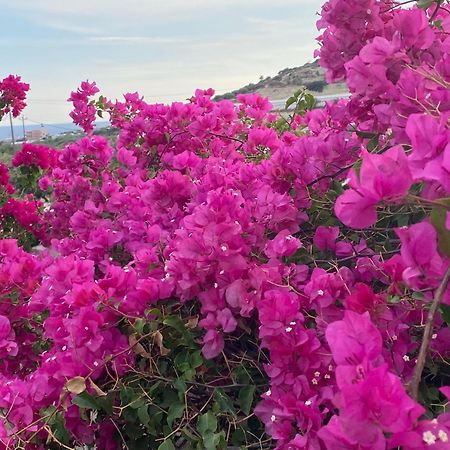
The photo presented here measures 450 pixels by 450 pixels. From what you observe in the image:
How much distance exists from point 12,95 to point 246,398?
4289 millimetres

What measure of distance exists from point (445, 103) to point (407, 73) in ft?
0.27

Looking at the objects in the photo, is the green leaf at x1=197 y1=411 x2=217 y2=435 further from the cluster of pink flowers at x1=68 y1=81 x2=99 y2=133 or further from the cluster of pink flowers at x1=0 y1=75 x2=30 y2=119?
the cluster of pink flowers at x1=0 y1=75 x2=30 y2=119

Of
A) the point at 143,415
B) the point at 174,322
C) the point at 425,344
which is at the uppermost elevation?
the point at 425,344

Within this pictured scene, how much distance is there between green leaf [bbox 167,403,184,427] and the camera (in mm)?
952

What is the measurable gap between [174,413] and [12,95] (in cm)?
426

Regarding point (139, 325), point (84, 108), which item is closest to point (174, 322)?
point (139, 325)

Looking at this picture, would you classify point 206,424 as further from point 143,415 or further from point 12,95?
point 12,95

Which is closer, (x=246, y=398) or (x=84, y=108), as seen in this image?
(x=246, y=398)

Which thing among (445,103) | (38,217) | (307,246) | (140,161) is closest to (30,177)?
(38,217)

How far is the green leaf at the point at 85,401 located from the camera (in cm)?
93

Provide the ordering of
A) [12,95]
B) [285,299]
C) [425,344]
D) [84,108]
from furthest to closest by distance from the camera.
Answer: [12,95], [84,108], [285,299], [425,344]

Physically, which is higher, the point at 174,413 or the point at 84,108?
the point at 84,108

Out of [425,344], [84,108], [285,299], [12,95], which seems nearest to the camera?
[425,344]

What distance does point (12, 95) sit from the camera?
471 cm
